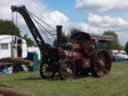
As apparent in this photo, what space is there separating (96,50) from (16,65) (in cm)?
1036

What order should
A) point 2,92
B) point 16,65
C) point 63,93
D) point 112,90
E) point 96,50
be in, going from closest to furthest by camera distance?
point 2,92, point 63,93, point 112,90, point 96,50, point 16,65

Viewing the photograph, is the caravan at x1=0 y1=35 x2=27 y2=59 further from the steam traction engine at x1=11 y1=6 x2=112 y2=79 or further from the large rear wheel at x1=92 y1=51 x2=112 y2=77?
the large rear wheel at x1=92 y1=51 x2=112 y2=77

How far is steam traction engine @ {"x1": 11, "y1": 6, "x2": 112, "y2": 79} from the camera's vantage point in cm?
2119

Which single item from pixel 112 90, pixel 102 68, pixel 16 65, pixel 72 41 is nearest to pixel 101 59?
pixel 102 68

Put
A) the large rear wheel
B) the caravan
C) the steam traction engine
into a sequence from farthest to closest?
the caravan → the large rear wheel → the steam traction engine

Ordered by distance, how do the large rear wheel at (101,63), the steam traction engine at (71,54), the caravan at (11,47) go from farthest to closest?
the caravan at (11,47)
the large rear wheel at (101,63)
the steam traction engine at (71,54)

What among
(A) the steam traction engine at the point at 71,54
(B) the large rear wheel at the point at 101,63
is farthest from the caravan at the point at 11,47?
(B) the large rear wheel at the point at 101,63

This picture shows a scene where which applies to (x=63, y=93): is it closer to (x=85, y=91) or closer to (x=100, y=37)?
(x=85, y=91)

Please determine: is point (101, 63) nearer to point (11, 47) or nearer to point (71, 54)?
point (71, 54)

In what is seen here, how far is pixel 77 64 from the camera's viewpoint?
2244cm

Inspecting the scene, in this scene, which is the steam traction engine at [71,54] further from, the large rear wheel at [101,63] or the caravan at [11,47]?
the caravan at [11,47]

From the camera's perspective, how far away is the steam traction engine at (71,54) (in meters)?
21.2

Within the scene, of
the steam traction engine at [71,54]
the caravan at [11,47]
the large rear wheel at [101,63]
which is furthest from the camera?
the caravan at [11,47]

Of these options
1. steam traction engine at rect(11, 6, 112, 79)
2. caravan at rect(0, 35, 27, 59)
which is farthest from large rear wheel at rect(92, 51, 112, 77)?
caravan at rect(0, 35, 27, 59)
